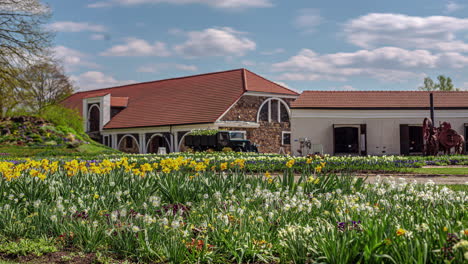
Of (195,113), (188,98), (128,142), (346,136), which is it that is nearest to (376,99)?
(346,136)

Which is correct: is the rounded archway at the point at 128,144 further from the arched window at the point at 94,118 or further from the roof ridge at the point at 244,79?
the roof ridge at the point at 244,79

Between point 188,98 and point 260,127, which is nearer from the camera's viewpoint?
point 260,127

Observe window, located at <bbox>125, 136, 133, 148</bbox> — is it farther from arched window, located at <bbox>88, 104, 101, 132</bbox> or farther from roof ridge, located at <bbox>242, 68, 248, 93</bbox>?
roof ridge, located at <bbox>242, 68, 248, 93</bbox>

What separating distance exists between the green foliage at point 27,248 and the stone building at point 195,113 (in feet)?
99.4

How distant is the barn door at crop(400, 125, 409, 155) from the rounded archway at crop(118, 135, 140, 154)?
22767 mm

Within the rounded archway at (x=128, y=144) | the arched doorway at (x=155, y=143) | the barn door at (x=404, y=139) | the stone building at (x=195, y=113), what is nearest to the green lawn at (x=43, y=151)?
the stone building at (x=195, y=113)

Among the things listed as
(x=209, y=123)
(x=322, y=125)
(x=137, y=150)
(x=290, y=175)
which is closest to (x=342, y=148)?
(x=322, y=125)

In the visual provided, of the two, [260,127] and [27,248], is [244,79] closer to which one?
[260,127]

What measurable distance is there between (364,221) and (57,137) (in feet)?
94.5

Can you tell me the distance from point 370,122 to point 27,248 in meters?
31.0

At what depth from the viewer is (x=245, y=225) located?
5.41 m

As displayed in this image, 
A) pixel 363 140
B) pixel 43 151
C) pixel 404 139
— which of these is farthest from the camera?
pixel 363 140

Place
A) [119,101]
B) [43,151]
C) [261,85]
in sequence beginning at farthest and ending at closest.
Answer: [119,101], [261,85], [43,151]

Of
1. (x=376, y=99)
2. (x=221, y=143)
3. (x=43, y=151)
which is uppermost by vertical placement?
(x=376, y=99)
